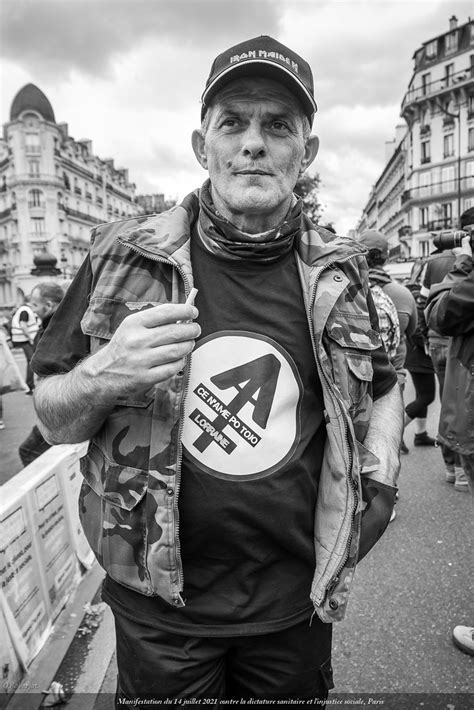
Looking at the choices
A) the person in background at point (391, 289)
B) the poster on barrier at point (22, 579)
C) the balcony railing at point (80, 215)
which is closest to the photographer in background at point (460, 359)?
the person in background at point (391, 289)

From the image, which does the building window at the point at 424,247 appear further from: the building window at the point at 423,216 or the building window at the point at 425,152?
the building window at the point at 425,152

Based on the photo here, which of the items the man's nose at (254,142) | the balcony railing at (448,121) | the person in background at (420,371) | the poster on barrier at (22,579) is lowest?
the poster on barrier at (22,579)

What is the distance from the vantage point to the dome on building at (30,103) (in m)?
58.5

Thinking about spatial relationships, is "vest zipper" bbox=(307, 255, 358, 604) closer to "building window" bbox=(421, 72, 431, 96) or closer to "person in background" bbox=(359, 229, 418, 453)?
"person in background" bbox=(359, 229, 418, 453)

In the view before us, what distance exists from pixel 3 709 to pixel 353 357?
222cm

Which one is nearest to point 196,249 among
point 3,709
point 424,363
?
point 3,709

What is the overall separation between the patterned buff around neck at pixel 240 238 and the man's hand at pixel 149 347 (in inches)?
16.7

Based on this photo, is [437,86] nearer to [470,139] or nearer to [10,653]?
[470,139]

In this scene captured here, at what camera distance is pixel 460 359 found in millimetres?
3066

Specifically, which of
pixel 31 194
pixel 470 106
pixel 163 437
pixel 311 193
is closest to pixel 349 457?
pixel 163 437

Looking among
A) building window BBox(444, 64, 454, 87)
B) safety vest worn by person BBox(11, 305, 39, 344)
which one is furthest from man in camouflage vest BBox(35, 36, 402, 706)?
building window BBox(444, 64, 454, 87)

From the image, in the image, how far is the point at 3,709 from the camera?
2352mm

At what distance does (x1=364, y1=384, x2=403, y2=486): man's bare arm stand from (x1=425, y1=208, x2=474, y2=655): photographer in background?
1.17 metres

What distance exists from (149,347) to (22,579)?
208 cm
